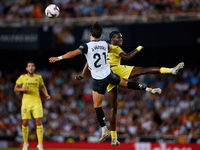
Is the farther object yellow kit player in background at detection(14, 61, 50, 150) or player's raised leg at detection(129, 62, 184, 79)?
yellow kit player in background at detection(14, 61, 50, 150)

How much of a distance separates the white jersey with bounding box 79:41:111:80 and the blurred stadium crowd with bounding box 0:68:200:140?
798cm

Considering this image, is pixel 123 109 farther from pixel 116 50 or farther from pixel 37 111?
pixel 116 50

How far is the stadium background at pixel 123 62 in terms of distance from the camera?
56.9 ft

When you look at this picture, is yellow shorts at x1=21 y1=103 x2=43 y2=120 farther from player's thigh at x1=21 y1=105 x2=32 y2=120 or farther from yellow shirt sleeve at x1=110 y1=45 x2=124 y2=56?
yellow shirt sleeve at x1=110 y1=45 x2=124 y2=56

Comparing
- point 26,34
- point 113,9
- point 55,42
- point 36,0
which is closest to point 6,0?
point 36,0

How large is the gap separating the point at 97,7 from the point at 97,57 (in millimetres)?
10884

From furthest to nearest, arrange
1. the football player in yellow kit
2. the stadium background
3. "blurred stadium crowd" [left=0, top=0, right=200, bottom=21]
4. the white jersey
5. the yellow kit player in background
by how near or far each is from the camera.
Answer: "blurred stadium crowd" [left=0, top=0, right=200, bottom=21]
the stadium background
the yellow kit player in background
the football player in yellow kit
the white jersey

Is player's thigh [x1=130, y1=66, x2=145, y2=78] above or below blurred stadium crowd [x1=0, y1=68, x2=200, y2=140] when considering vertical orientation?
above

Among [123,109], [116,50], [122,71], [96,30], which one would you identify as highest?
[96,30]

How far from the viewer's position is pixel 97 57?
29.8 ft

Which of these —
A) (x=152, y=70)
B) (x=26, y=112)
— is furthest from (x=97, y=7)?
(x=152, y=70)

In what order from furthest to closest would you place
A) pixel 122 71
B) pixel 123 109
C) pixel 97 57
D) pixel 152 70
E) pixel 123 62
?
pixel 123 62 < pixel 123 109 < pixel 122 71 < pixel 152 70 < pixel 97 57

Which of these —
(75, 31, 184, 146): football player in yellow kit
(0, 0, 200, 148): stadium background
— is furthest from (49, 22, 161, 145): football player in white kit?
(0, 0, 200, 148): stadium background

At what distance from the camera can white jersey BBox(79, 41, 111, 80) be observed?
9.01 m
